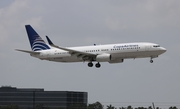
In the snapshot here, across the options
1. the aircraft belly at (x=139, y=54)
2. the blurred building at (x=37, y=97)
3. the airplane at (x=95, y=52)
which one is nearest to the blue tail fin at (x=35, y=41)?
the airplane at (x=95, y=52)

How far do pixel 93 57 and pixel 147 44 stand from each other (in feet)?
34.0

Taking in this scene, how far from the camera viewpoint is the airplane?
261 ft

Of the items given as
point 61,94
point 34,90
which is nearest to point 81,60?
point 61,94

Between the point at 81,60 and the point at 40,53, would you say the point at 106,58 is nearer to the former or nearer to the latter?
the point at 81,60

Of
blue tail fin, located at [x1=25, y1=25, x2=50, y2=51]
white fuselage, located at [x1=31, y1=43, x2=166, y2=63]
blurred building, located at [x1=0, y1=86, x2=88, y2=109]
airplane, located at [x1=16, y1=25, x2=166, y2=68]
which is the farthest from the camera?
blurred building, located at [x1=0, y1=86, x2=88, y2=109]

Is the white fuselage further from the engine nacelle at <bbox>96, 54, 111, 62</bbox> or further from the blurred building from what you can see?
the blurred building

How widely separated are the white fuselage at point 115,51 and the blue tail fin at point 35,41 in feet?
→ 12.9

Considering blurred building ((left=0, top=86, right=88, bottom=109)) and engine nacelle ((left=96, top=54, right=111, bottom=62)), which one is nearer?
engine nacelle ((left=96, top=54, right=111, bottom=62))

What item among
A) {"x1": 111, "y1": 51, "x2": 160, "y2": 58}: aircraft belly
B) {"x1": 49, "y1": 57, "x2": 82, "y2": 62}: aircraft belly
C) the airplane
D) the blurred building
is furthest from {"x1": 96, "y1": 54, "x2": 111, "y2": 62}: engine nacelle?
the blurred building

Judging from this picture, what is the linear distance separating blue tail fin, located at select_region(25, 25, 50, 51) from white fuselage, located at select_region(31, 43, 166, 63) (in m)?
3.93

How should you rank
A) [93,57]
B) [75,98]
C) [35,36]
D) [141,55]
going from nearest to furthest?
[141,55], [93,57], [35,36], [75,98]

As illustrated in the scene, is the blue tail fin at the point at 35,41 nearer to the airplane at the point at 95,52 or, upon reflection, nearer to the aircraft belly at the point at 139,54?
the airplane at the point at 95,52

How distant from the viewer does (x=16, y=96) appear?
152500 mm

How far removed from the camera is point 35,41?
94875 mm
